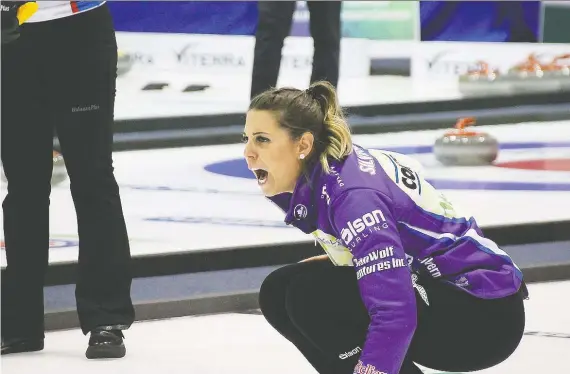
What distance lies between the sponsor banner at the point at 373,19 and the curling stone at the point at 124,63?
1193mm

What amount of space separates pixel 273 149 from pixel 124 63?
6.48 metres

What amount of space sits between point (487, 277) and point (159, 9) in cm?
655

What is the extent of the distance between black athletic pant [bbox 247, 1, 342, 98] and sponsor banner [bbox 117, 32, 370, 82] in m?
2.89

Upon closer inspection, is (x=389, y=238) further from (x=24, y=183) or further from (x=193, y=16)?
(x=193, y=16)

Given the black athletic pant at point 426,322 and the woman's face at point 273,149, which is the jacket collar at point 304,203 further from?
the black athletic pant at point 426,322

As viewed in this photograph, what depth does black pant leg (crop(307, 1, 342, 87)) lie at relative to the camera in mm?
5758

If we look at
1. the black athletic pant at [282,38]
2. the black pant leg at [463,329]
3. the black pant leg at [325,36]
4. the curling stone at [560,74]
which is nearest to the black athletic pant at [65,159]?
the black pant leg at [463,329]

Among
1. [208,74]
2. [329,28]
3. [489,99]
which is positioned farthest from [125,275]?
[208,74]

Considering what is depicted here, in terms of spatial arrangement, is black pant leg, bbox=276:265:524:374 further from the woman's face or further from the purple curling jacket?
the woman's face

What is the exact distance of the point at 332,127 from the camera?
2.30 metres

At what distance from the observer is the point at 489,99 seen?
7.95 m

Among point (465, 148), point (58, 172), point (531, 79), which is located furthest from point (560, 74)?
point (58, 172)

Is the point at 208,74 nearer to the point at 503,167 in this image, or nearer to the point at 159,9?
the point at 159,9

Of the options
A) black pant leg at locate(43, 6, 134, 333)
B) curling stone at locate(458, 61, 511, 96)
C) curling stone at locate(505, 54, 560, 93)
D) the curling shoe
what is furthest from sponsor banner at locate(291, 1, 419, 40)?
the curling shoe
